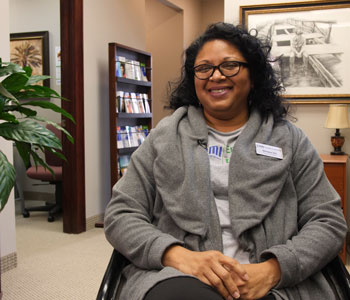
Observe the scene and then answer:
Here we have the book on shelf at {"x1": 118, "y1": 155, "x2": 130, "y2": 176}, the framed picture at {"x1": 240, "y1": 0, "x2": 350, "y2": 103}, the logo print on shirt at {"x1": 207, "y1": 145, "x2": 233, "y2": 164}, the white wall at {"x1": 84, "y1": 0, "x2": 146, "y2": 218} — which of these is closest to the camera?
the logo print on shirt at {"x1": 207, "y1": 145, "x2": 233, "y2": 164}

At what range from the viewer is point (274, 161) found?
4.58ft

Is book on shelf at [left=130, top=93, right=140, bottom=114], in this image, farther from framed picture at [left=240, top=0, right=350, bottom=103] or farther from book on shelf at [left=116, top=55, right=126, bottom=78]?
framed picture at [left=240, top=0, right=350, bottom=103]

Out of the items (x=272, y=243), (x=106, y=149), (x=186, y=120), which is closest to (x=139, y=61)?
(x=106, y=149)

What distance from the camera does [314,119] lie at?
135 inches

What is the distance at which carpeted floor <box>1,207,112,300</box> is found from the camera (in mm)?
2697

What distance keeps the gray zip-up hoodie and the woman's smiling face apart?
10 cm

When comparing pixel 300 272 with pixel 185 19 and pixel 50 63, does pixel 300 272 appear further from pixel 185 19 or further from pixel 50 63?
pixel 185 19

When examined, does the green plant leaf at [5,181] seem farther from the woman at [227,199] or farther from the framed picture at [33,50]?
the framed picture at [33,50]

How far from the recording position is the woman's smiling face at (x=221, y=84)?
1495 millimetres

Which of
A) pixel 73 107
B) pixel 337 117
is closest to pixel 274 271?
pixel 337 117

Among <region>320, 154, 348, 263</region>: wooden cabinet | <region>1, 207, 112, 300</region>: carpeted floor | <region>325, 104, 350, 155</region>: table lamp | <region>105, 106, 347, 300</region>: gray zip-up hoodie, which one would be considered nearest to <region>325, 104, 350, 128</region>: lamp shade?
<region>325, 104, 350, 155</region>: table lamp

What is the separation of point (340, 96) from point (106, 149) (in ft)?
7.73

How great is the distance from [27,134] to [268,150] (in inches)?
41.1

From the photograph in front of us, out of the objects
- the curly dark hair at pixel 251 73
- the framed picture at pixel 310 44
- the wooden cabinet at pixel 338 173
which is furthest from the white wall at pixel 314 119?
the curly dark hair at pixel 251 73
